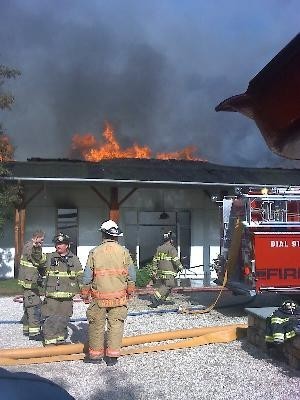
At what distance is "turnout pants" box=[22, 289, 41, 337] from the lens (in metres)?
6.80

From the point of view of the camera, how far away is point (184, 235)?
1525 cm

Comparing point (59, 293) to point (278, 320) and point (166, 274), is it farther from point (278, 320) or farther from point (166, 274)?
point (166, 274)

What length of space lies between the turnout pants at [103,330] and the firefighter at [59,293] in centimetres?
73

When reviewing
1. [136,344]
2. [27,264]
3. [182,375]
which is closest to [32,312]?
[27,264]

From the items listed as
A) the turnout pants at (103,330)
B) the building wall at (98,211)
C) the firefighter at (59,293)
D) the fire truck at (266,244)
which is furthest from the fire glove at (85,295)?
the building wall at (98,211)

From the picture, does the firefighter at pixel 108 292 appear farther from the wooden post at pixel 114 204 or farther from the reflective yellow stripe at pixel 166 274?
the wooden post at pixel 114 204

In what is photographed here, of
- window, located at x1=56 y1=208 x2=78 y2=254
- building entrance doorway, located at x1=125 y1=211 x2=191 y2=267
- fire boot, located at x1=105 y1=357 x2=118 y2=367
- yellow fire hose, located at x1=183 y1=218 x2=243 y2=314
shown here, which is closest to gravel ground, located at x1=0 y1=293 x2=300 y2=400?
fire boot, located at x1=105 y1=357 x2=118 y2=367

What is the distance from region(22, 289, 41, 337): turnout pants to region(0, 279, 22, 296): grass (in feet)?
14.4

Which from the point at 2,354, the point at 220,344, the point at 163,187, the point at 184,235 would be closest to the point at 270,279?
the point at 220,344

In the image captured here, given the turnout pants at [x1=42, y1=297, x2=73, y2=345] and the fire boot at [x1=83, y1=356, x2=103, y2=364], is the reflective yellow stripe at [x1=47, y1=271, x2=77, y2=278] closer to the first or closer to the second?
the turnout pants at [x1=42, y1=297, x2=73, y2=345]

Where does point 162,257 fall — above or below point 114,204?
below

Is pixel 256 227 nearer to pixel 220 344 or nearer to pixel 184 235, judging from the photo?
pixel 220 344

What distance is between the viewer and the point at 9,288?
38.8 feet

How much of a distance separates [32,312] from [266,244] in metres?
3.72
